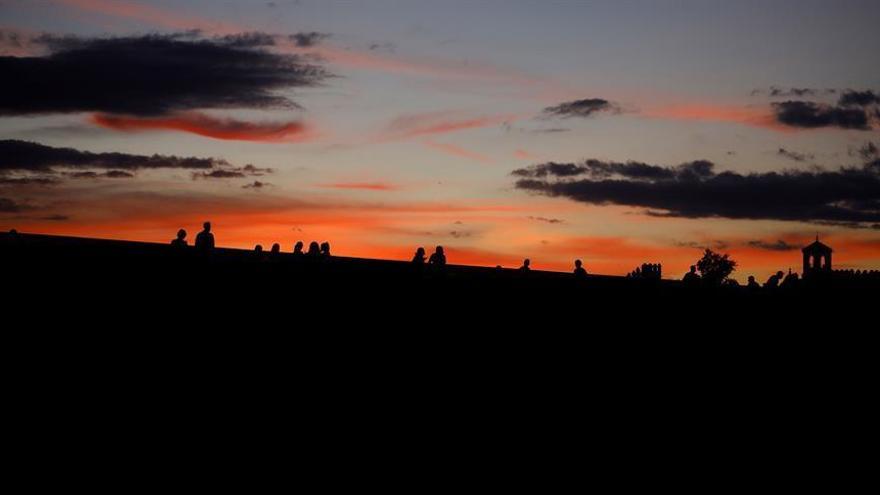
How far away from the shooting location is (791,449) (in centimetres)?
2328

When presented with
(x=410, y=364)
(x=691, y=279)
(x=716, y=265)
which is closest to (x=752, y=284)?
(x=691, y=279)

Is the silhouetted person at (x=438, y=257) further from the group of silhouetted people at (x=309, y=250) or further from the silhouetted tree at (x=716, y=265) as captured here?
the silhouetted tree at (x=716, y=265)

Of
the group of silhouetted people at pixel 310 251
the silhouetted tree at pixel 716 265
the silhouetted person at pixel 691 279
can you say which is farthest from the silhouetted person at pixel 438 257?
the silhouetted tree at pixel 716 265

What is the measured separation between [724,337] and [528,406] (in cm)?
549

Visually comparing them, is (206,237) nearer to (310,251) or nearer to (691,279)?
(310,251)

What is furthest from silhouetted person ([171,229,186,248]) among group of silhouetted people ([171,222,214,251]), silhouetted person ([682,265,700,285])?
silhouetted person ([682,265,700,285])

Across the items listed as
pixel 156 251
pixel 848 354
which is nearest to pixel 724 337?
pixel 848 354

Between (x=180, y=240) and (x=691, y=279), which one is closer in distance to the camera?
(x=180, y=240)

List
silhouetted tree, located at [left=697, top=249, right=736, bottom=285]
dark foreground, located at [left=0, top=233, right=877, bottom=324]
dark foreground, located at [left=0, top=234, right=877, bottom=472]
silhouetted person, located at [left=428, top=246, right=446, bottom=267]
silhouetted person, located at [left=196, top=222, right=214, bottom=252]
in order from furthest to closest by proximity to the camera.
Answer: silhouetted tree, located at [left=697, top=249, right=736, bottom=285] → silhouetted person, located at [left=428, top=246, right=446, bottom=267] → silhouetted person, located at [left=196, top=222, right=214, bottom=252] → dark foreground, located at [left=0, top=234, right=877, bottom=472] → dark foreground, located at [left=0, top=233, right=877, bottom=324]

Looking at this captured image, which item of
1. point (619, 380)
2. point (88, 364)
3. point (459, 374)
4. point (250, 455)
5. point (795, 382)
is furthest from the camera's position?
point (795, 382)

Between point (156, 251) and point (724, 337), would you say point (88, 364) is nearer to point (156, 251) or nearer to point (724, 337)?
point (156, 251)

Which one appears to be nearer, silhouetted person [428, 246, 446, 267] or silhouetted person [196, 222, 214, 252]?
silhouetted person [196, 222, 214, 252]

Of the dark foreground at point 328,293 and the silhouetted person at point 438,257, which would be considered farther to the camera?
the silhouetted person at point 438,257

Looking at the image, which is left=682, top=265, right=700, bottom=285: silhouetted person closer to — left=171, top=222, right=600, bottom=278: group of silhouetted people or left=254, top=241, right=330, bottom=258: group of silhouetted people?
left=171, top=222, right=600, bottom=278: group of silhouetted people
